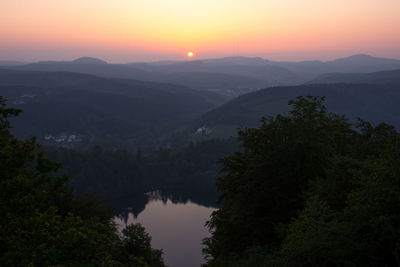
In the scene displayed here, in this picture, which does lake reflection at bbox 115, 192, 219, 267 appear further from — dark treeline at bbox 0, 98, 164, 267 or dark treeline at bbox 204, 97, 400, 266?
dark treeline at bbox 0, 98, 164, 267

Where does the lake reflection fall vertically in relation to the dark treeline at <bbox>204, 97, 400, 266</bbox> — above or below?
below

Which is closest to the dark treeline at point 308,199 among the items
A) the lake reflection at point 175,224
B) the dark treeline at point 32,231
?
the dark treeline at point 32,231

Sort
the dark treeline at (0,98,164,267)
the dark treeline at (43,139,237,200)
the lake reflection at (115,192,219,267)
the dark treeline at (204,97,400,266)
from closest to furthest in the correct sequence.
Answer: the dark treeline at (0,98,164,267), the dark treeline at (204,97,400,266), the lake reflection at (115,192,219,267), the dark treeline at (43,139,237,200)

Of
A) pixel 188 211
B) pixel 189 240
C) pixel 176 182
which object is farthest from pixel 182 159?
pixel 189 240

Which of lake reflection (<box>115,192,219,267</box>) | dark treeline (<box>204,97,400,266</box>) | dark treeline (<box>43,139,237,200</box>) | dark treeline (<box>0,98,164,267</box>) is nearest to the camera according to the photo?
dark treeline (<box>0,98,164,267</box>)

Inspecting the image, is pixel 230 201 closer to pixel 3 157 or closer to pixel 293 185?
pixel 293 185

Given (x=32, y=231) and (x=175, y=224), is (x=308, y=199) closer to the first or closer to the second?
(x=32, y=231)

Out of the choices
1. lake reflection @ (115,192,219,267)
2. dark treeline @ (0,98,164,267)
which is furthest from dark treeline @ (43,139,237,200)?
dark treeline @ (0,98,164,267)

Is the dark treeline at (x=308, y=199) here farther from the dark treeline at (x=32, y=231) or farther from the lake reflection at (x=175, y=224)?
the lake reflection at (x=175, y=224)
